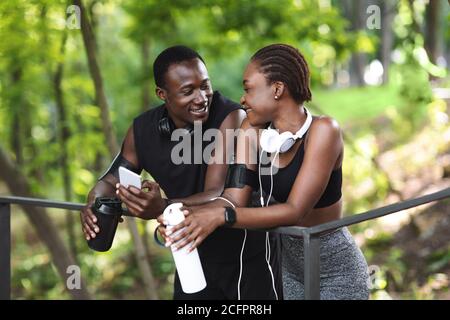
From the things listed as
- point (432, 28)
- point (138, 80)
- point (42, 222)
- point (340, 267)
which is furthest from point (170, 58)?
point (432, 28)

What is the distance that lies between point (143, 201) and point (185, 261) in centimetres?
27

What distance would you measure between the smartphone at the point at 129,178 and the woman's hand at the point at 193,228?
25 centimetres

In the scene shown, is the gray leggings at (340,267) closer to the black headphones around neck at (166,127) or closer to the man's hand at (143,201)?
the man's hand at (143,201)

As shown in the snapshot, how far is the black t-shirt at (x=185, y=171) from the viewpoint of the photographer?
3055mm

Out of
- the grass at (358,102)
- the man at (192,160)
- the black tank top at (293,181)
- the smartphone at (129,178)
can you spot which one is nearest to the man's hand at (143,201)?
the smartphone at (129,178)

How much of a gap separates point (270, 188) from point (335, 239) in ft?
1.10

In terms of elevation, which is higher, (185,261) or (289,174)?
(289,174)

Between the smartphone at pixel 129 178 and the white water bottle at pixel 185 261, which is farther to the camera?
the smartphone at pixel 129 178

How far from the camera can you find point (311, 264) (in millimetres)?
2273

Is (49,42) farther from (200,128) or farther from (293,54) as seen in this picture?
(293,54)

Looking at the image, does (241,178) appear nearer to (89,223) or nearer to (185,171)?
(185,171)

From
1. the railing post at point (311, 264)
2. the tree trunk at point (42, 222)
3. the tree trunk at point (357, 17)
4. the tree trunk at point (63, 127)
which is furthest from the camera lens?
the tree trunk at point (357, 17)
